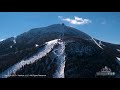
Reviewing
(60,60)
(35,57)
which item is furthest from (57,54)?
(35,57)

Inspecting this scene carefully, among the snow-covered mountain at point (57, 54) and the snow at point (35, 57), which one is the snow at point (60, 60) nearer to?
the snow-covered mountain at point (57, 54)

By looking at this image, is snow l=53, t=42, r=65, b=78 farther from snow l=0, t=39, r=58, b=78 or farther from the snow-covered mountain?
snow l=0, t=39, r=58, b=78

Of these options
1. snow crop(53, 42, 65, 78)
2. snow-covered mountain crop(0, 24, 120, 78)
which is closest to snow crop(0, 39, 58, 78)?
snow-covered mountain crop(0, 24, 120, 78)

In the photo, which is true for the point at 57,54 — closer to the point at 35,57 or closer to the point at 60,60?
the point at 60,60

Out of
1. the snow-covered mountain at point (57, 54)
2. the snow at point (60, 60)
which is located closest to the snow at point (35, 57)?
the snow-covered mountain at point (57, 54)
